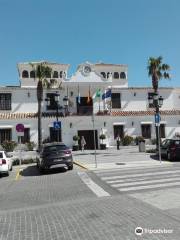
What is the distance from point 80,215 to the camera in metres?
7.73

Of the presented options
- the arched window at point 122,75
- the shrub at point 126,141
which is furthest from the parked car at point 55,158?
the arched window at point 122,75

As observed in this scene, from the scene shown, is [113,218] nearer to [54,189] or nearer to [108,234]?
[108,234]

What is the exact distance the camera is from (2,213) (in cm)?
853

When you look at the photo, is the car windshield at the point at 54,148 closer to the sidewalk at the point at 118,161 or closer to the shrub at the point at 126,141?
the sidewalk at the point at 118,161

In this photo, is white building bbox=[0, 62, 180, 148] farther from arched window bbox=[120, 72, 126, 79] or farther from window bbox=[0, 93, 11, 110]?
arched window bbox=[120, 72, 126, 79]

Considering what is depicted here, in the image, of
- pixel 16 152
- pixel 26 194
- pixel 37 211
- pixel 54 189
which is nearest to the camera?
pixel 37 211

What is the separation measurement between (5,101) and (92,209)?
28.8 metres

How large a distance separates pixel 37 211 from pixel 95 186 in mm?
4301

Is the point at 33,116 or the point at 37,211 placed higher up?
the point at 33,116

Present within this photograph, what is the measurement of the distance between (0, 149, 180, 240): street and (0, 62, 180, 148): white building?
2077 centimetres

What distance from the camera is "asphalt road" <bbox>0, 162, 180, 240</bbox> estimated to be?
6.17 m

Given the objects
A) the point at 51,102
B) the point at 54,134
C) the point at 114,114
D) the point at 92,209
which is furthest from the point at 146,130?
Result: the point at 92,209

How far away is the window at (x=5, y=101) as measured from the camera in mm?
35031

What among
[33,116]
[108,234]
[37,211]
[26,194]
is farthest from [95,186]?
[33,116]
